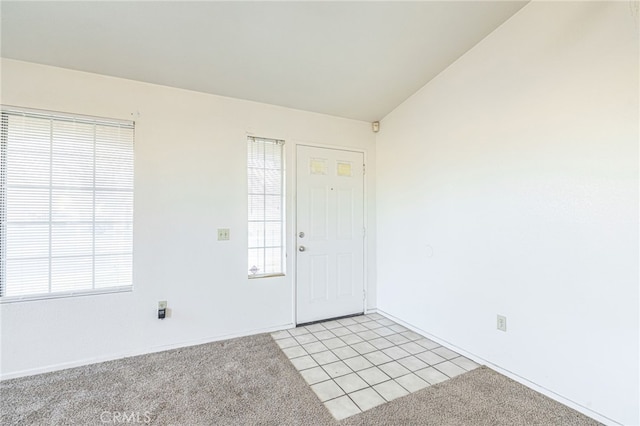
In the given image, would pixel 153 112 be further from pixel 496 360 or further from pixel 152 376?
pixel 496 360

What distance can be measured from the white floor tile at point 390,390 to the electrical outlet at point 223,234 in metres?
1.86

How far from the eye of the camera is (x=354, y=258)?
11.8 feet

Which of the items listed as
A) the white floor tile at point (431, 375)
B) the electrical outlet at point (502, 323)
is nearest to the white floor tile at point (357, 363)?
the white floor tile at point (431, 375)

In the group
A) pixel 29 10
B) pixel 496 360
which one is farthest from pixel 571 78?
pixel 29 10

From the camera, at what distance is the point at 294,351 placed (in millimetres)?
2648

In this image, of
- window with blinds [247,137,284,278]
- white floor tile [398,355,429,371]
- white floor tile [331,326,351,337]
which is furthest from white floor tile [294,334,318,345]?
white floor tile [398,355,429,371]

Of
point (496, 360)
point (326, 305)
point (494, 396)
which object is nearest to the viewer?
point (494, 396)

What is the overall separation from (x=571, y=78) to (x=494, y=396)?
87.3 inches

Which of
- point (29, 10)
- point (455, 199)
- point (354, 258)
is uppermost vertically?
point (29, 10)

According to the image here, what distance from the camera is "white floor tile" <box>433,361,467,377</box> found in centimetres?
228

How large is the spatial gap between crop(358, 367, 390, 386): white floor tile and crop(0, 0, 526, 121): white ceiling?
2637 mm

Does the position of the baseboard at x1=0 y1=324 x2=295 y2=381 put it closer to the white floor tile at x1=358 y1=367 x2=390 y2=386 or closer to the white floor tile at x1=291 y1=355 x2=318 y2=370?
the white floor tile at x1=291 y1=355 x2=318 y2=370

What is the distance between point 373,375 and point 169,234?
7.02 ft

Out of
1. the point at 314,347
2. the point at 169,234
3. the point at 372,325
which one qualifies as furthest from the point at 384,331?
the point at 169,234
